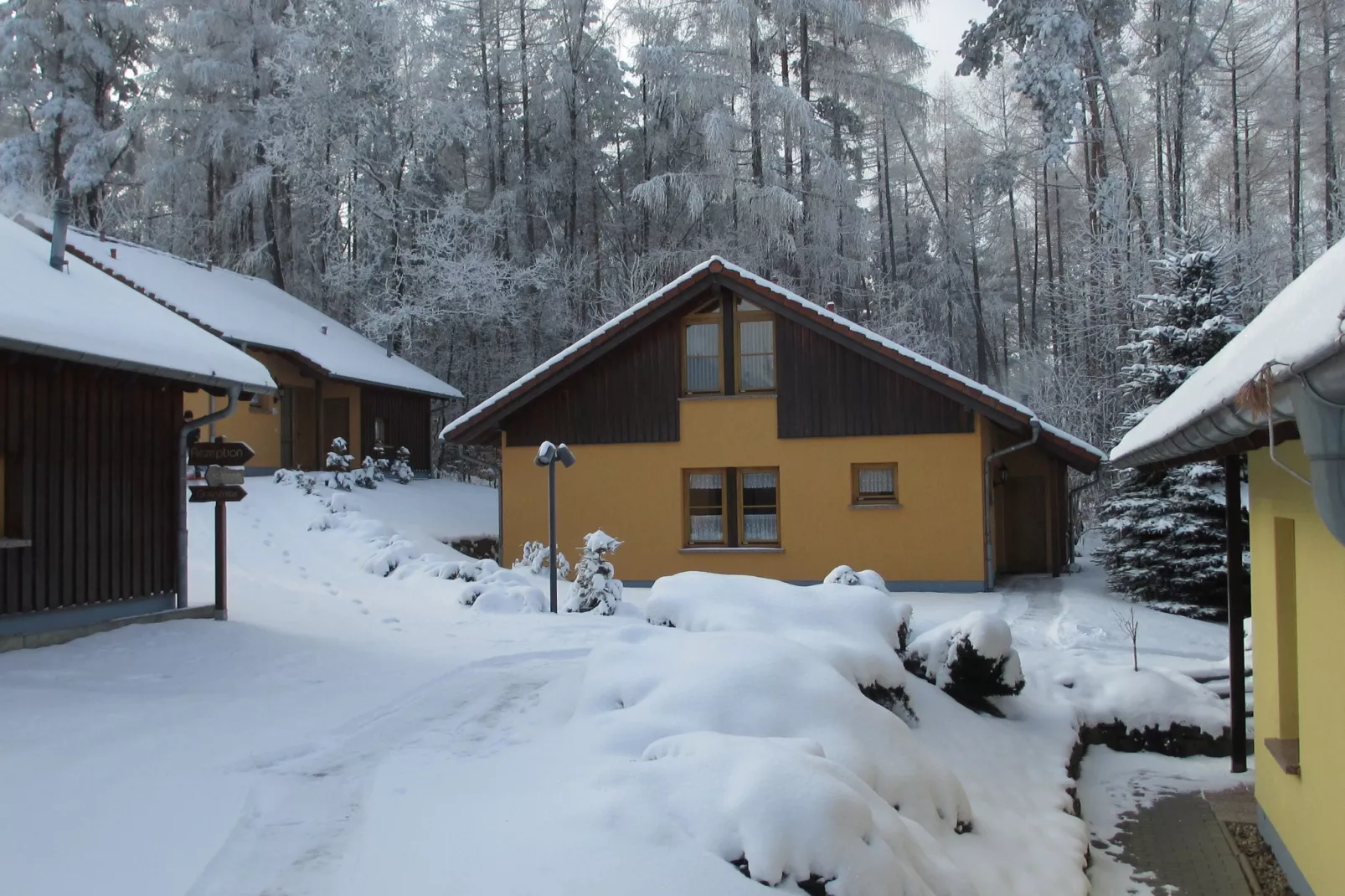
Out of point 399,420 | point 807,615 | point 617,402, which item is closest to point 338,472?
point 399,420

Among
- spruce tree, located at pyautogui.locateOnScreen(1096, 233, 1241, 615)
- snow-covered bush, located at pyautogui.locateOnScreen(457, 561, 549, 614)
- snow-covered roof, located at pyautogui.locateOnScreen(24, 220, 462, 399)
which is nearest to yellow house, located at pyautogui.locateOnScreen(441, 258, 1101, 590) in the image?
spruce tree, located at pyautogui.locateOnScreen(1096, 233, 1241, 615)

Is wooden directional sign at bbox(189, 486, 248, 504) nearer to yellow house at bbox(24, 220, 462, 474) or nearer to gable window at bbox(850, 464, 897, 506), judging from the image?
gable window at bbox(850, 464, 897, 506)

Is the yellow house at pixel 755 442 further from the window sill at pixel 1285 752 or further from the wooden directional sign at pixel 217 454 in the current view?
the window sill at pixel 1285 752

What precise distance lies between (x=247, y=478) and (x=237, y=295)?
513cm

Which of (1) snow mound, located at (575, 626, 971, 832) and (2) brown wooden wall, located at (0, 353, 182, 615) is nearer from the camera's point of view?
(1) snow mound, located at (575, 626, 971, 832)

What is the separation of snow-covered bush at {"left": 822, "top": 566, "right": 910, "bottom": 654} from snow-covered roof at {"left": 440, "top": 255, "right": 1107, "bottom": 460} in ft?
14.3

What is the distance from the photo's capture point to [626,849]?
353 centimetres

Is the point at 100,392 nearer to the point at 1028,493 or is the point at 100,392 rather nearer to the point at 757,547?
the point at 757,547

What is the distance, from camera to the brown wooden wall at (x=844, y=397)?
579 inches

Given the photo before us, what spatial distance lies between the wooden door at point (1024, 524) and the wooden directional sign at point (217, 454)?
13.2 metres

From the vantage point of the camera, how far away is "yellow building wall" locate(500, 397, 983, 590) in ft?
48.1

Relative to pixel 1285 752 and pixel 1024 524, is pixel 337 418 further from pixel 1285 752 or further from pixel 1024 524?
pixel 1285 752

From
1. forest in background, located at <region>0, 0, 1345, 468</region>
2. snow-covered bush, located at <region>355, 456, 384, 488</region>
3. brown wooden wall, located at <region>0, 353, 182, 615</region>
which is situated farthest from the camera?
forest in background, located at <region>0, 0, 1345, 468</region>

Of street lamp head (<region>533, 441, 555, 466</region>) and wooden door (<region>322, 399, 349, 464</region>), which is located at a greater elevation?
wooden door (<region>322, 399, 349, 464</region>)
